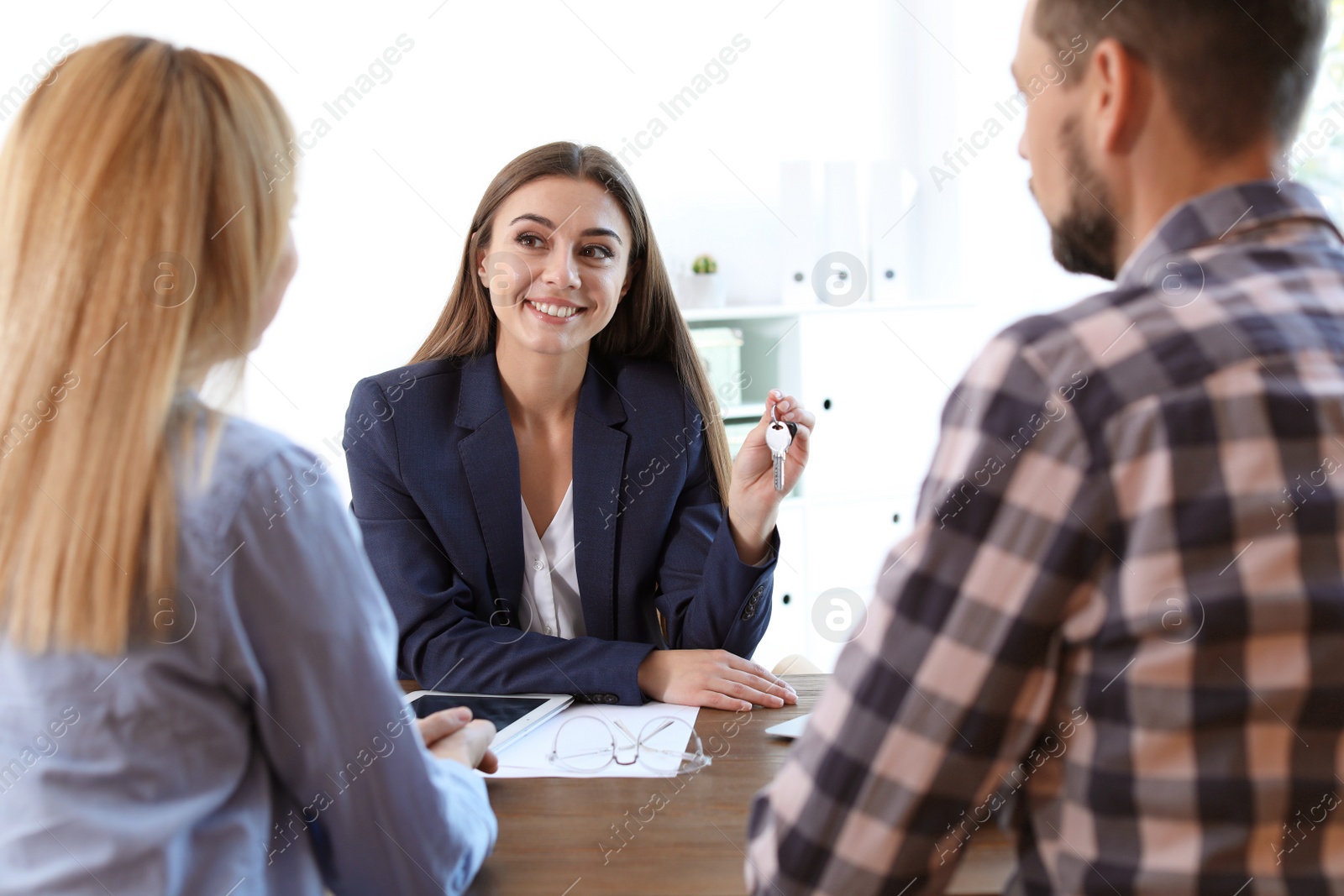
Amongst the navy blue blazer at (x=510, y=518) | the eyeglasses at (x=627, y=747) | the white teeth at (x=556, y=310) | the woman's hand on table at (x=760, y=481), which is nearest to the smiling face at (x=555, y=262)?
the white teeth at (x=556, y=310)

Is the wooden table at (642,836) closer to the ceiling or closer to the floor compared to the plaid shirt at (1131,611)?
closer to the floor

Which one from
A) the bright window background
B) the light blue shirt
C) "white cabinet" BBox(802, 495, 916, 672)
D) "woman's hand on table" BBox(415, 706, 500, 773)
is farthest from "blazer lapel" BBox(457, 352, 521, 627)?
"white cabinet" BBox(802, 495, 916, 672)

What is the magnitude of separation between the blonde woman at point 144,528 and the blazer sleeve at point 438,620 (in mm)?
734

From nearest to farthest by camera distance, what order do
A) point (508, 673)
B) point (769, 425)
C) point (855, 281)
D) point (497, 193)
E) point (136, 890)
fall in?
point (136, 890)
point (508, 673)
point (769, 425)
point (497, 193)
point (855, 281)

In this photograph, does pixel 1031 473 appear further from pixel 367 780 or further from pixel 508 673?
pixel 508 673

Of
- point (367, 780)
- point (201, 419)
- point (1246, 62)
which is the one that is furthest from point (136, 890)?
point (1246, 62)

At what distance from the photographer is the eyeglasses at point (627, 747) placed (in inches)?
49.8

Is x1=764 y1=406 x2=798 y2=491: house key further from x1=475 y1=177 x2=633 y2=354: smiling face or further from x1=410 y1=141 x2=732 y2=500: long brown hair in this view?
x1=475 y1=177 x2=633 y2=354: smiling face

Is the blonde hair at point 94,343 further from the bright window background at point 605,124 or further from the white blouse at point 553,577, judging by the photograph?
the bright window background at point 605,124

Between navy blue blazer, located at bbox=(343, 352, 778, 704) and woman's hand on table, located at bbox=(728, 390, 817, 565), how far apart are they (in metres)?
0.04

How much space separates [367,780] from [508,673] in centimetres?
74

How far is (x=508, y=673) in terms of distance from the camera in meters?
1.59

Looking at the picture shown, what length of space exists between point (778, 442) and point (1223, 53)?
1018 millimetres

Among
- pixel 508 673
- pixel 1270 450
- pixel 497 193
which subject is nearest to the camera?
pixel 1270 450
